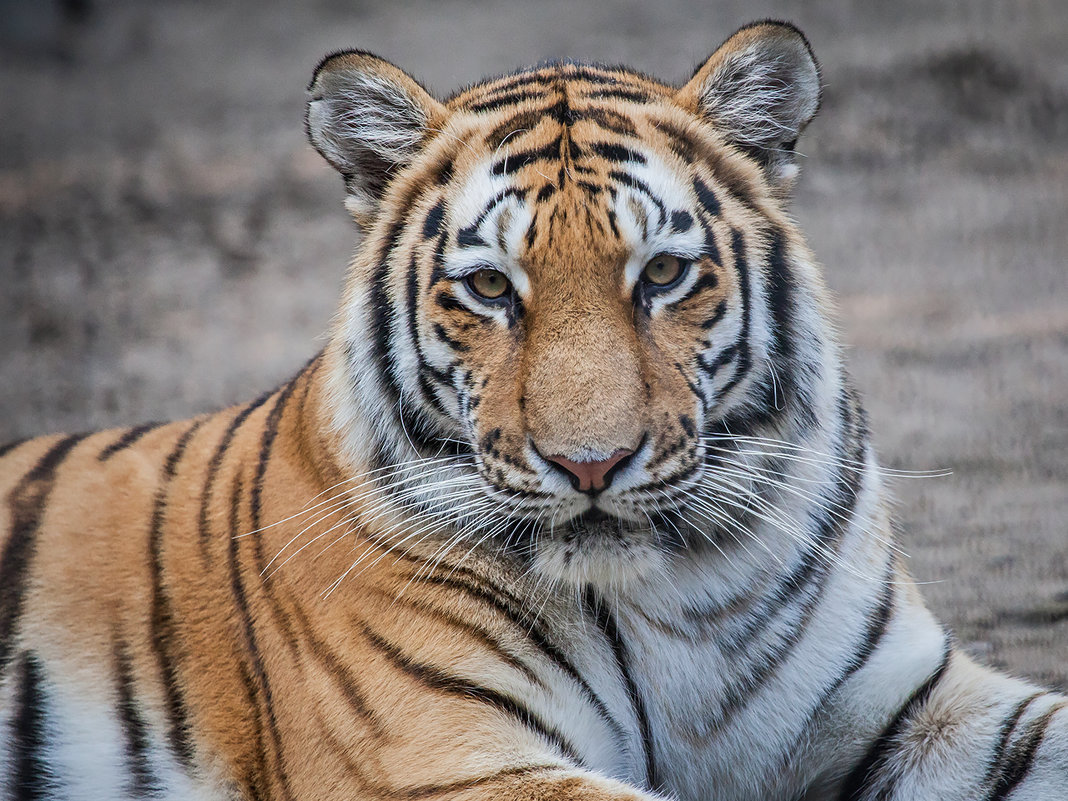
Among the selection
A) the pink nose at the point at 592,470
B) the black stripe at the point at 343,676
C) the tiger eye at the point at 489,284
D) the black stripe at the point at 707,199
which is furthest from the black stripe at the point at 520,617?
the black stripe at the point at 707,199

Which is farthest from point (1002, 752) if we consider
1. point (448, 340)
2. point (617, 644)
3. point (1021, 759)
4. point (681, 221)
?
point (448, 340)

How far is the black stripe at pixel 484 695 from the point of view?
1.75m

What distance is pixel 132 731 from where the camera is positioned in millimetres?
2041

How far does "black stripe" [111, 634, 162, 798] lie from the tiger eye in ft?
3.01

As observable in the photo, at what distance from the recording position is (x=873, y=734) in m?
2.00

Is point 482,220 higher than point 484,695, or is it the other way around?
point 482,220

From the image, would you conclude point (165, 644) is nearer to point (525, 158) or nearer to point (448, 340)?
point (448, 340)

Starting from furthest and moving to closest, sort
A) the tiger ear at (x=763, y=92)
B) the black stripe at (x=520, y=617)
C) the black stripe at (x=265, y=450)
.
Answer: the black stripe at (x=265, y=450) < the tiger ear at (x=763, y=92) < the black stripe at (x=520, y=617)

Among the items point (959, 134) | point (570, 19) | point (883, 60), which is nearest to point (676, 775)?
point (959, 134)

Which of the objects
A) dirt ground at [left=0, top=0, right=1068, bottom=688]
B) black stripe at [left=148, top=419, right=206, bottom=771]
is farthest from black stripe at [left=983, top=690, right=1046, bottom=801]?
black stripe at [left=148, top=419, right=206, bottom=771]

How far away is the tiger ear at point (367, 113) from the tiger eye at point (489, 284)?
0.97ft

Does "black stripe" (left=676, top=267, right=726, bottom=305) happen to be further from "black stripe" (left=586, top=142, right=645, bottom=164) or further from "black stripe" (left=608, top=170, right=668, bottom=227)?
"black stripe" (left=586, top=142, right=645, bottom=164)

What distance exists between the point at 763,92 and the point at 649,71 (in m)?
4.33

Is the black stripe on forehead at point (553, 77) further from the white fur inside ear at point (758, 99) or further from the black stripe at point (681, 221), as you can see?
the black stripe at point (681, 221)
